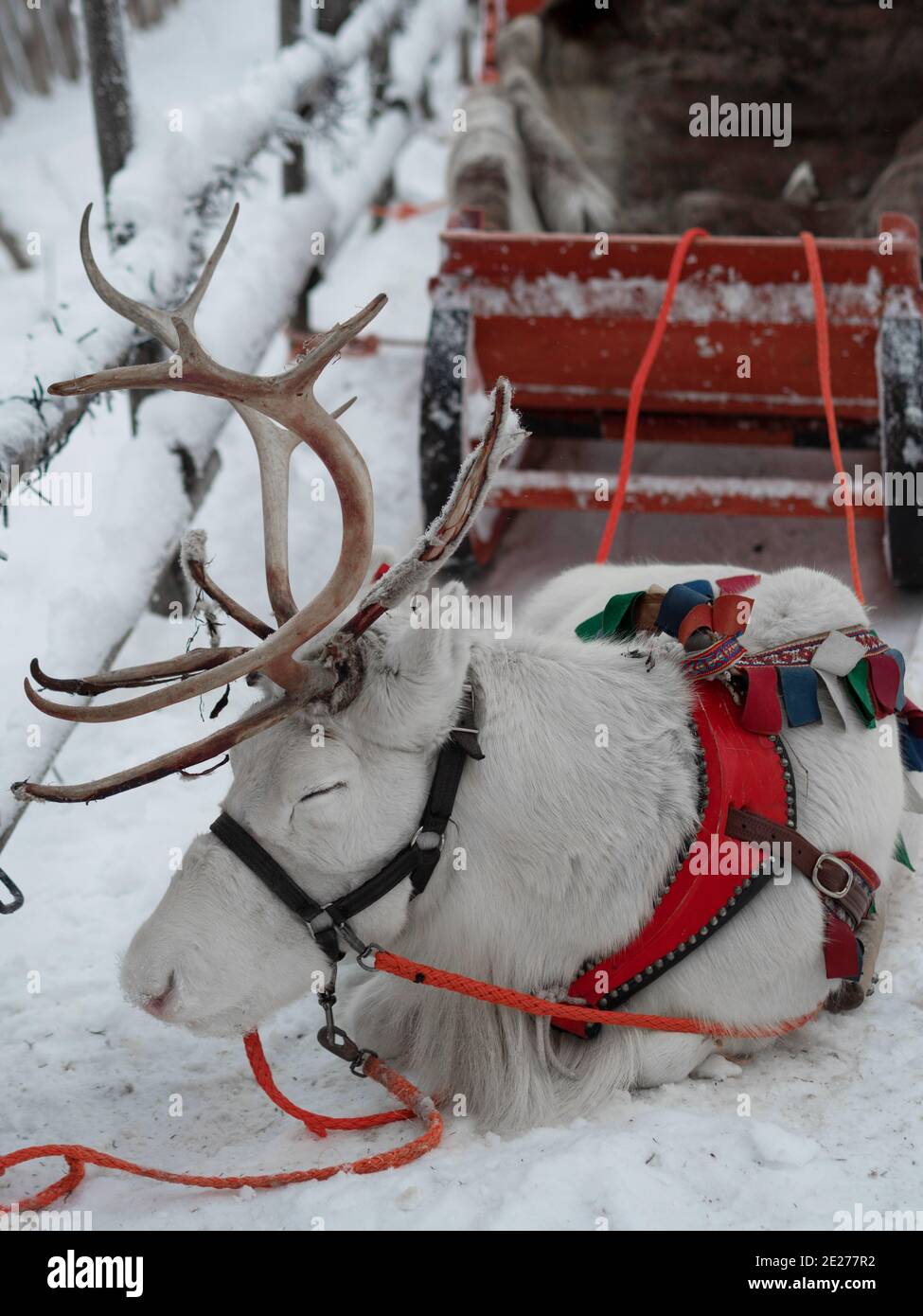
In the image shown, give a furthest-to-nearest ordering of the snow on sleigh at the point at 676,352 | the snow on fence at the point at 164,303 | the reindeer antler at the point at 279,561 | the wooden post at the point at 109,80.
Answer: the snow on sleigh at the point at 676,352 → the wooden post at the point at 109,80 → the snow on fence at the point at 164,303 → the reindeer antler at the point at 279,561

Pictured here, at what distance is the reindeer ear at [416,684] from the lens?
2211mm

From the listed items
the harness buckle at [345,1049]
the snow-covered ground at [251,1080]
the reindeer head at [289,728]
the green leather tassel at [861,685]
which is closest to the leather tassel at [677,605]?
the green leather tassel at [861,685]

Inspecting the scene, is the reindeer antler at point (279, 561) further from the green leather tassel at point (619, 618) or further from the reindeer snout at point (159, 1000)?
the green leather tassel at point (619, 618)

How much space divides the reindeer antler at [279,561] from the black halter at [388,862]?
8.0 inches

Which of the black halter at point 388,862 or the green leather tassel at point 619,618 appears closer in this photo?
the black halter at point 388,862

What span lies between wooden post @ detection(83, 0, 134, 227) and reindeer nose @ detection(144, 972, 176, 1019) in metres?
3.13

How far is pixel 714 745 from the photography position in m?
2.53

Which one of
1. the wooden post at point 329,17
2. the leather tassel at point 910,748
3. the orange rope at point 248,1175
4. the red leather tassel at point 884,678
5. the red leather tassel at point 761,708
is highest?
the wooden post at point 329,17

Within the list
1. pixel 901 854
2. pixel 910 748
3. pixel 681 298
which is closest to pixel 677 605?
pixel 910 748

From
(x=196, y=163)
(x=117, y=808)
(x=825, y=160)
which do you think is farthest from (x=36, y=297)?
(x=117, y=808)

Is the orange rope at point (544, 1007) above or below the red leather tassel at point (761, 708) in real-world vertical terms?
below

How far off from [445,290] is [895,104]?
3.76 m

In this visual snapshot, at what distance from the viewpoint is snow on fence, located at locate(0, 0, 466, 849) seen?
119 inches

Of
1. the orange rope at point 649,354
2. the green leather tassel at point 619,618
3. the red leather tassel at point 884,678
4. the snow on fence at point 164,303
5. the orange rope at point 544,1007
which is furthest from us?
the orange rope at point 649,354
